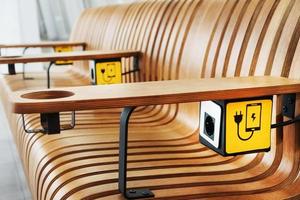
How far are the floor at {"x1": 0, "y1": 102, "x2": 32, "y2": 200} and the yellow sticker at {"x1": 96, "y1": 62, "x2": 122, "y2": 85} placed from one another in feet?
2.63

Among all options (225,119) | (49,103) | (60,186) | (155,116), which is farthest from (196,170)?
(155,116)

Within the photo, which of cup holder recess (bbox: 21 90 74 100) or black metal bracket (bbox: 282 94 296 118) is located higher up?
cup holder recess (bbox: 21 90 74 100)

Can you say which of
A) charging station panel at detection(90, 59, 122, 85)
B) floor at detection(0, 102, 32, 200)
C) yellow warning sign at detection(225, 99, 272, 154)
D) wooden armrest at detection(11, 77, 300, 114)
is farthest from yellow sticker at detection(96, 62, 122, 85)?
yellow warning sign at detection(225, 99, 272, 154)

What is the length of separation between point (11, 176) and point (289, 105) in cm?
204

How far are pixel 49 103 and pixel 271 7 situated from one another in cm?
96

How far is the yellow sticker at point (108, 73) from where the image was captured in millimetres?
2414

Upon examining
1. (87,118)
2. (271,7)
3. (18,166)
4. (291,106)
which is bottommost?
(18,166)

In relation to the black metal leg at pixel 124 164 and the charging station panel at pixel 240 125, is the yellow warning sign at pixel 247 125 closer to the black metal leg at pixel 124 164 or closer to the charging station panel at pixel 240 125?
the charging station panel at pixel 240 125

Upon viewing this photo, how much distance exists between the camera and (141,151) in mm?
1673

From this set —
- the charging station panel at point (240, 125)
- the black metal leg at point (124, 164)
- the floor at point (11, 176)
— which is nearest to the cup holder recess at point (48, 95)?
the black metal leg at point (124, 164)

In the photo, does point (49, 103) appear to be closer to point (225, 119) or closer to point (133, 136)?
point (225, 119)

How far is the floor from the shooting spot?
2.52 m

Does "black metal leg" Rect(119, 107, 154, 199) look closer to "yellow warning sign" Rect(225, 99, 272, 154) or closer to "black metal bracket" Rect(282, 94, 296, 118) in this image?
"yellow warning sign" Rect(225, 99, 272, 154)

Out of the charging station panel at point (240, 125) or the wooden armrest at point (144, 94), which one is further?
the charging station panel at point (240, 125)
